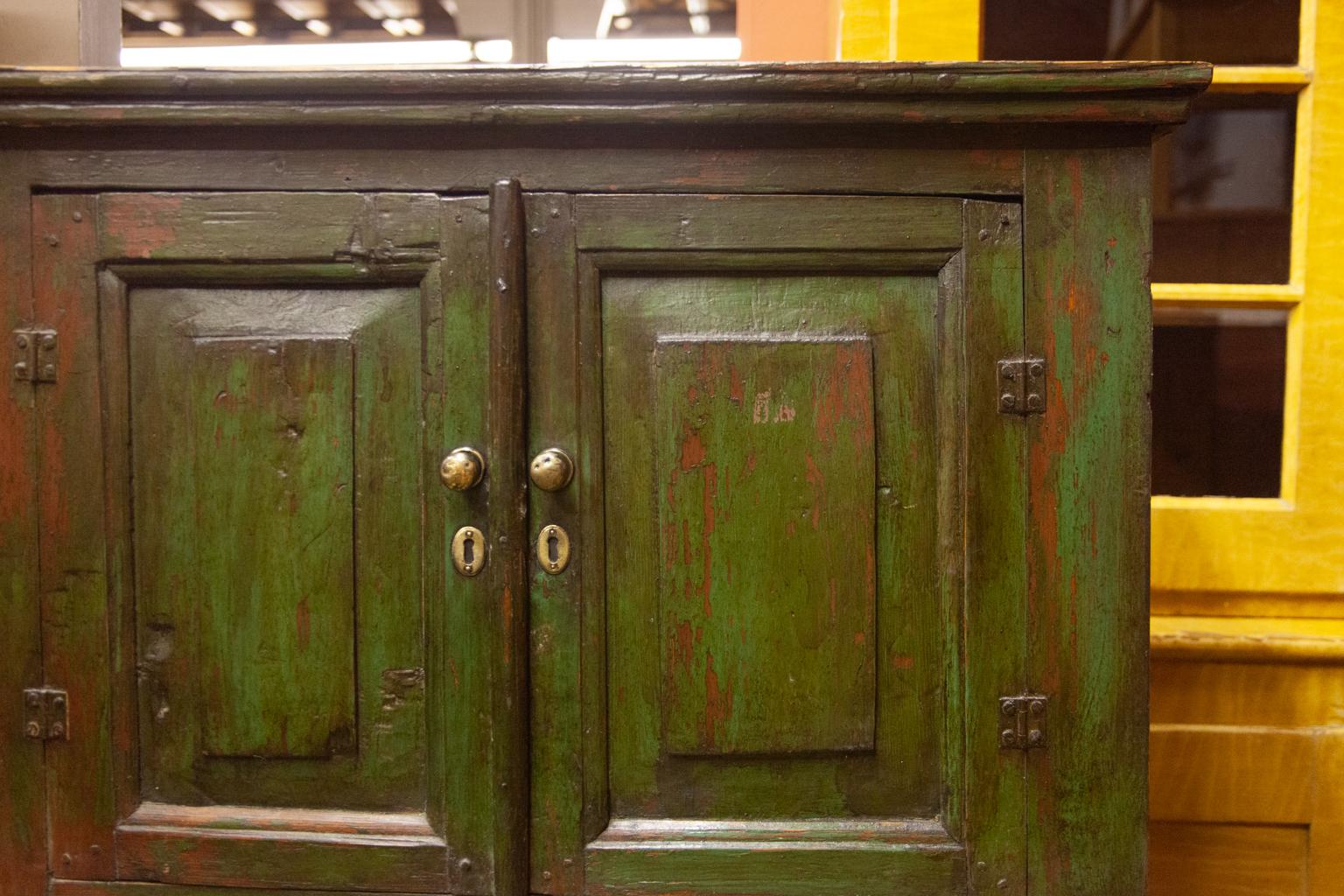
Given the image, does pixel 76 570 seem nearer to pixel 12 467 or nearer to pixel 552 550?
pixel 12 467

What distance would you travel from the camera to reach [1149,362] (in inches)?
40.5

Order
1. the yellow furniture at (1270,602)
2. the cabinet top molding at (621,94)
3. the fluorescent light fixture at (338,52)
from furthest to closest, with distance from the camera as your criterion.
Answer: the fluorescent light fixture at (338,52)
the yellow furniture at (1270,602)
the cabinet top molding at (621,94)

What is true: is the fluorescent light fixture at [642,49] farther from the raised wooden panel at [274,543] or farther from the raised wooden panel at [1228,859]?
the raised wooden panel at [1228,859]

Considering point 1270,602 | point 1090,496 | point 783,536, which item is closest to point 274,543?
point 783,536

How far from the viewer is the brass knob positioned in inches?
39.2

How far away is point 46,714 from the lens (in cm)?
106

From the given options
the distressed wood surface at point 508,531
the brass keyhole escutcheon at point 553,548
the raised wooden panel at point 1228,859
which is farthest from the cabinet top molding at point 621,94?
the raised wooden panel at point 1228,859

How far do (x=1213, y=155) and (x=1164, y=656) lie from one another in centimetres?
100

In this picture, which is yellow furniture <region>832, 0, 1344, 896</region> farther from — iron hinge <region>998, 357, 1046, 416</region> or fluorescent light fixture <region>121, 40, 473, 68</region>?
fluorescent light fixture <region>121, 40, 473, 68</region>

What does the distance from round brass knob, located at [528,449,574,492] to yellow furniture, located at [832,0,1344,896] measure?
1052mm

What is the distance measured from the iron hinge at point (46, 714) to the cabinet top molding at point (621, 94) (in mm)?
683

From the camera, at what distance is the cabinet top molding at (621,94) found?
981 mm

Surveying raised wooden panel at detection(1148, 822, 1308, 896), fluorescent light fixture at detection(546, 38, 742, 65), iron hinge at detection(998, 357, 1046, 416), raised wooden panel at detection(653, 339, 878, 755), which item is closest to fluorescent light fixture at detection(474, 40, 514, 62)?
fluorescent light fixture at detection(546, 38, 742, 65)

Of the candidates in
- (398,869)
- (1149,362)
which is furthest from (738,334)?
(398,869)
